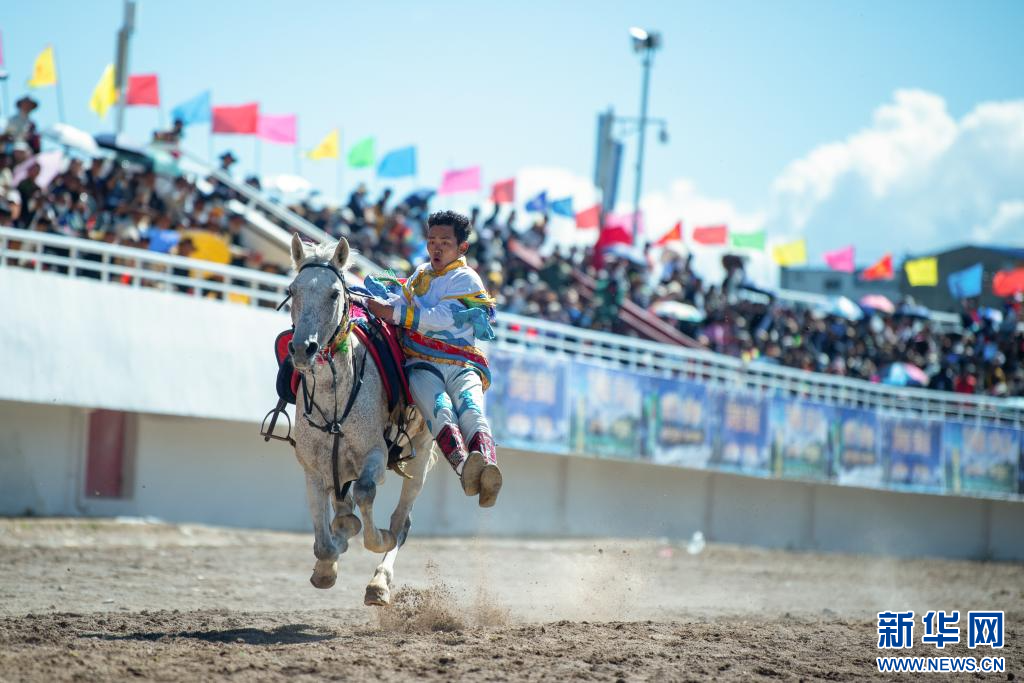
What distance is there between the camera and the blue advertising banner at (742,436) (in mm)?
19703

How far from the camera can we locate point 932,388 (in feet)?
84.3

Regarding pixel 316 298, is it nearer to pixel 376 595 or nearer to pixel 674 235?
pixel 376 595

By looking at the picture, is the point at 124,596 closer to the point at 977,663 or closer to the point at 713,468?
the point at 977,663

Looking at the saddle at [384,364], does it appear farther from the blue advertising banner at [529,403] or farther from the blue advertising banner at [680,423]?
the blue advertising banner at [680,423]

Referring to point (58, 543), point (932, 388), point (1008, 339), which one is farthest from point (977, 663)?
point (1008, 339)

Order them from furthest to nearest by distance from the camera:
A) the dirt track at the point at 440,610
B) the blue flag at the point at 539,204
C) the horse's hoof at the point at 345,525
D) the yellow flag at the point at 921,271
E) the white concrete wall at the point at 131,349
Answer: the yellow flag at the point at 921,271
the blue flag at the point at 539,204
the white concrete wall at the point at 131,349
the horse's hoof at the point at 345,525
the dirt track at the point at 440,610

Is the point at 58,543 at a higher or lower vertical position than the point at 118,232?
lower

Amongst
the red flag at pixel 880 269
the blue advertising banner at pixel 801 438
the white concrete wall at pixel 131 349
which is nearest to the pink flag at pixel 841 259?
the red flag at pixel 880 269

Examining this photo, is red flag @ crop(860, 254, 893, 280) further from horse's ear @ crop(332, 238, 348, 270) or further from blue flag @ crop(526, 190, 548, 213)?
horse's ear @ crop(332, 238, 348, 270)

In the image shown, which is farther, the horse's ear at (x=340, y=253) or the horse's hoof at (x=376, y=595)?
the horse's hoof at (x=376, y=595)

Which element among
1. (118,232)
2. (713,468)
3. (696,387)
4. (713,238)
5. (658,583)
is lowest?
(658,583)

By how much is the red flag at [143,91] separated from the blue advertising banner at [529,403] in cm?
791

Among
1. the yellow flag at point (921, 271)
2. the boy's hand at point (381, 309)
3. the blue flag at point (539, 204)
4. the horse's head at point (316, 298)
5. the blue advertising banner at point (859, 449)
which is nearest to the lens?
the horse's head at point (316, 298)

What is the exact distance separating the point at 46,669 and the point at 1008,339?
83.7 feet
